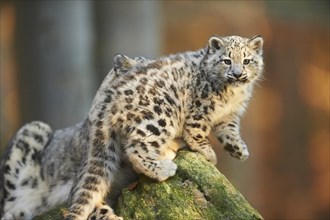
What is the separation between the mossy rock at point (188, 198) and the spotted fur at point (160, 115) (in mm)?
95

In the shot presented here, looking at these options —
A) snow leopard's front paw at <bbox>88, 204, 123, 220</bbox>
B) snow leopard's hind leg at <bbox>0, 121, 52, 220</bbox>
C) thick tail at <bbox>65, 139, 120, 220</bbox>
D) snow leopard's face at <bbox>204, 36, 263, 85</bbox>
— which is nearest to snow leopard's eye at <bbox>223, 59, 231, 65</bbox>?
snow leopard's face at <bbox>204, 36, 263, 85</bbox>

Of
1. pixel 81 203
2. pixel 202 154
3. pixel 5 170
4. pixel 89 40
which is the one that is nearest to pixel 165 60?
pixel 202 154

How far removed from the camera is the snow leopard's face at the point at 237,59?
762 centimetres

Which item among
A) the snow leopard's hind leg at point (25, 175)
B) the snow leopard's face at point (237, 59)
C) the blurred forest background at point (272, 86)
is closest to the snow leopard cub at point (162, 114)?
the snow leopard's face at point (237, 59)

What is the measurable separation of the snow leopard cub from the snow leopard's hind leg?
1282 mm

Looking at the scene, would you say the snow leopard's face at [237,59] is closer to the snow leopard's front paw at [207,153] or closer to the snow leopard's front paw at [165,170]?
the snow leopard's front paw at [207,153]

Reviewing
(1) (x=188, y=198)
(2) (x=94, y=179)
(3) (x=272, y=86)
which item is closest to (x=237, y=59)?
(1) (x=188, y=198)

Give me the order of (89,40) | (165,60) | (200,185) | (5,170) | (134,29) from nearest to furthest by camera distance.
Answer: (200,185) → (165,60) → (5,170) → (134,29) → (89,40)

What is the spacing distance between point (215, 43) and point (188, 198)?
1.15 meters

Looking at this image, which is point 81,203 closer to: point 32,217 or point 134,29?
point 32,217

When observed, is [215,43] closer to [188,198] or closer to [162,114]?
[162,114]

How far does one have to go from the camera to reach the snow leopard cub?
748cm

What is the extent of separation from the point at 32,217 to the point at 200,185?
1893mm

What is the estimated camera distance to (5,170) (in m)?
9.30
